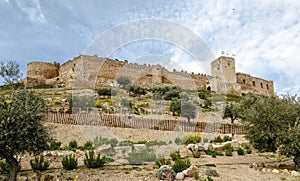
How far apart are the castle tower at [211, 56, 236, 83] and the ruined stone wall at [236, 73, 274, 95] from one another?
3186mm

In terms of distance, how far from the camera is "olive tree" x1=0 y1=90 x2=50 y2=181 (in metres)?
6.56

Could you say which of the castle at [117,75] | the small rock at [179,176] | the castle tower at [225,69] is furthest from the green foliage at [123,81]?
the small rock at [179,176]

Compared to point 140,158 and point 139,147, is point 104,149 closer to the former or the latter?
point 139,147

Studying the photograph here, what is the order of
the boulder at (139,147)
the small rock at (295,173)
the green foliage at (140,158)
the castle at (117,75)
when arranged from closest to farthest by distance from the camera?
the small rock at (295,173), the green foliage at (140,158), the boulder at (139,147), the castle at (117,75)

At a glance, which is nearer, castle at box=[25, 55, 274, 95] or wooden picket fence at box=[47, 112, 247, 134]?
wooden picket fence at box=[47, 112, 247, 134]

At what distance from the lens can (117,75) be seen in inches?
1638

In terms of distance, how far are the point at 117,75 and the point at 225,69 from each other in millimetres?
23773

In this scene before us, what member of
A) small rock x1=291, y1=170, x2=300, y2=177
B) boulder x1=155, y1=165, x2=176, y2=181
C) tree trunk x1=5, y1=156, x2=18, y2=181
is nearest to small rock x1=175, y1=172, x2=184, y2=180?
boulder x1=155, y1=165, x2=176, y2=181

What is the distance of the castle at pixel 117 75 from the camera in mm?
39156

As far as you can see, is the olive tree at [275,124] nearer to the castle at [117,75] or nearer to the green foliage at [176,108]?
the green foliage at [176,108]

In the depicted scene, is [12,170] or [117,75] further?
[117,75]

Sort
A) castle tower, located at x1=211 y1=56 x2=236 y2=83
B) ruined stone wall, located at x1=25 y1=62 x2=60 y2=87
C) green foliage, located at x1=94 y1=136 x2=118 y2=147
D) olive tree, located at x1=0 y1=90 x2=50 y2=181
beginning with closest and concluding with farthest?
1. olive tree, located at x1=0 y1=90 x2=50 y2=181
2. green foliage, located at x1=94 y1=136 x2=118 y2=147
3. ruined stone wall, located at x1=25 y1=62 x2=60 y2=87
4. castle tower, located at x1=211 y1=56 x2=236 y2=83

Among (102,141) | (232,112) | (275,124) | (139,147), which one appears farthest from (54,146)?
(232,112)

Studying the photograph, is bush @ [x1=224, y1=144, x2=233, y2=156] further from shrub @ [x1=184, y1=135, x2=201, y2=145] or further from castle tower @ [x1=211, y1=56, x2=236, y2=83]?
castle tower @ [x1=211, y1=56, x2=236, y2=83]
